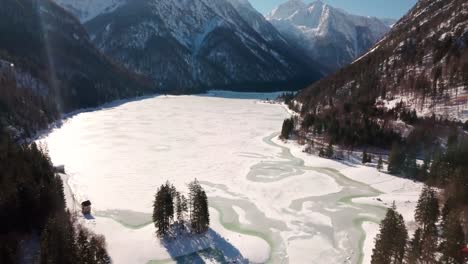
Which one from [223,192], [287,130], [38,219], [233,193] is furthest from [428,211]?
[287,130]

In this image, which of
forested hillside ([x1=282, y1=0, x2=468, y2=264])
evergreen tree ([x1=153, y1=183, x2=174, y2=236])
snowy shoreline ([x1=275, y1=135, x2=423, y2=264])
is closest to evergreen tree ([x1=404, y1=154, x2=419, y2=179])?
forested hillside ([x1=282, y1=0, x2=468, y2=264])

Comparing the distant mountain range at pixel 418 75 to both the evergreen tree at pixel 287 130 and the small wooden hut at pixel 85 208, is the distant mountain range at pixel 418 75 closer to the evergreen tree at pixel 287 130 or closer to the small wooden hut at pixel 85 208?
the evergreen tree at pixel 287 130

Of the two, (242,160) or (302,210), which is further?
(242,160)

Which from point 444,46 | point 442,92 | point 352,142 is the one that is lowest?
point 352,142

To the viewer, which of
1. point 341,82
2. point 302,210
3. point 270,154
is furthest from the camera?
point 341,82

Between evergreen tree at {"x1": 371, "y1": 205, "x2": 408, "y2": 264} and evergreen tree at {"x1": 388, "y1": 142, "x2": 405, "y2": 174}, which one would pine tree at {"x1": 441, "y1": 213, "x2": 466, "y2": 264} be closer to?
evergreen tree at {"x1": 371, "y1": 205, "x2": 408, "y2": 264}

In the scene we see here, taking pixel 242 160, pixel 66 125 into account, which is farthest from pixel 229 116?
pixel 242 160

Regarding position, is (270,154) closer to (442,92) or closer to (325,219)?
(325,219)
